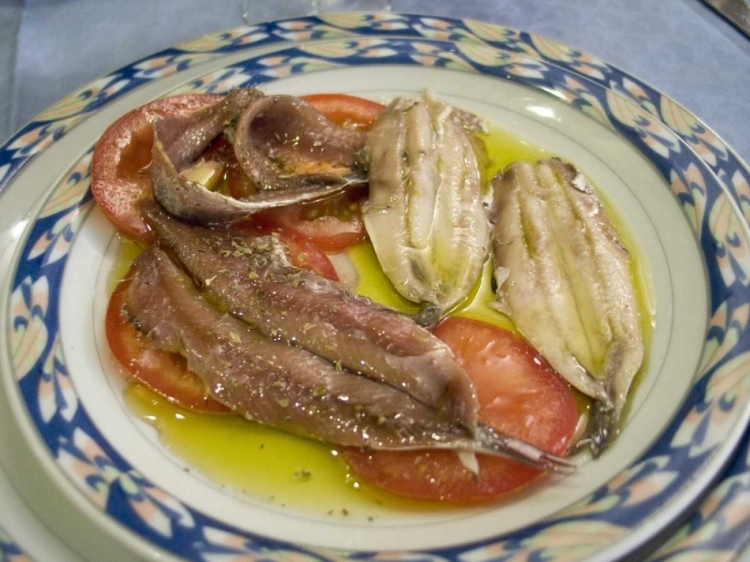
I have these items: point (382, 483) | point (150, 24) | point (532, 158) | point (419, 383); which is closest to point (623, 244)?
point (532, 158)

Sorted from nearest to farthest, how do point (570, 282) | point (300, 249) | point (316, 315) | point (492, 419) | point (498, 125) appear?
point (492, 419)
point (316, 315)
point (570, 282)
point (300, 249)
point (498, 125)

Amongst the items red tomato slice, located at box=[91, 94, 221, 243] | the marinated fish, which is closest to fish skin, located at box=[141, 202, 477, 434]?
the marinated fish

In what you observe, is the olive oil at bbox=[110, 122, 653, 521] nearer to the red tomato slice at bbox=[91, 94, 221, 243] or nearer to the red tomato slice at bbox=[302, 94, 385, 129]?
the red tomato slice at bbox=[91, 94, 221, 243]

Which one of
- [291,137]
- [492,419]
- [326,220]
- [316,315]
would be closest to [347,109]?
[291,137]

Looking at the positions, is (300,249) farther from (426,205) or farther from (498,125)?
(498,125)

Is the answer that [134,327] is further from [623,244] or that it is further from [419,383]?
[623,244]

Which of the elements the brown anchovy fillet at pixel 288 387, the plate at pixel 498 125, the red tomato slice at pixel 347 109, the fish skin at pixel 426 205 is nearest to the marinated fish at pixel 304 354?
the brown anchovy fillet at pixel 288 387
